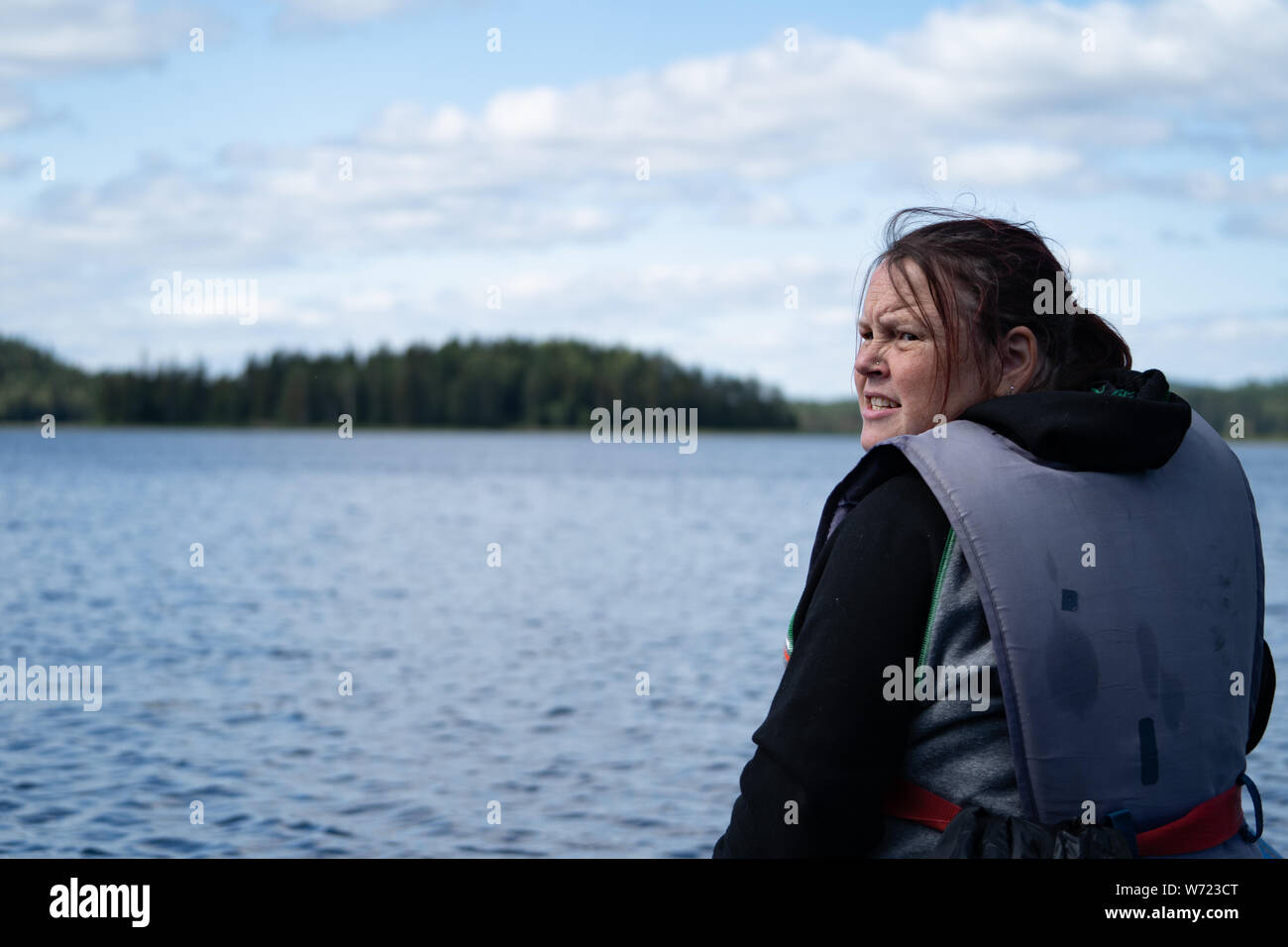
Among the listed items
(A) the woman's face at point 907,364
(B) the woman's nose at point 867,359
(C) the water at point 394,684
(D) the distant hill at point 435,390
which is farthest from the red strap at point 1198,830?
(D) the distant hill at point 435,390

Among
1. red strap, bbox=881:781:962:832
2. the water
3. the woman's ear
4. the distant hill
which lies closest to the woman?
red strap, bbox=881:781:962:832

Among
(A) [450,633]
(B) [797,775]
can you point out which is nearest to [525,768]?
(A) [450,633]

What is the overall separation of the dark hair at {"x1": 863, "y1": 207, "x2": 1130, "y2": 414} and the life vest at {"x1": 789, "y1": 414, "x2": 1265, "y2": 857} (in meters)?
0.25

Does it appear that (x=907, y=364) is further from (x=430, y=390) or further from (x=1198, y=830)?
(x=430, y=390)

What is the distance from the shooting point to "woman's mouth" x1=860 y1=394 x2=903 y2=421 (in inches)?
105

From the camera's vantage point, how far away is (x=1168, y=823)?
2340mm

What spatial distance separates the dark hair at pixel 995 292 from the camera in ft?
8.14

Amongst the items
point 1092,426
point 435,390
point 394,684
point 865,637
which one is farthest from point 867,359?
point 435,390

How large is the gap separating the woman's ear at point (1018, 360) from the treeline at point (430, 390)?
6028 inches

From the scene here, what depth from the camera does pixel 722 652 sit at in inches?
794

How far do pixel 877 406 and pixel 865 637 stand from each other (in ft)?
2.33

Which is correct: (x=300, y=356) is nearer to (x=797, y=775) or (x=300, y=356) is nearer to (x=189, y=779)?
(x=189, y=779)

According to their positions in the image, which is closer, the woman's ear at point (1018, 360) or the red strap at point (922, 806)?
the red strap at point (922, 806)

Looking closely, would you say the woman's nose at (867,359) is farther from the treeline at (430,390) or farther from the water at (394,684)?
the treeline at (430,390)
